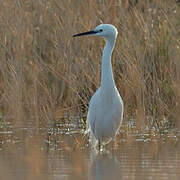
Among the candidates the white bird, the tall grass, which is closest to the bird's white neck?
the white bird

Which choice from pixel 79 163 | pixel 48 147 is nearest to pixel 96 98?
pixel 48 147

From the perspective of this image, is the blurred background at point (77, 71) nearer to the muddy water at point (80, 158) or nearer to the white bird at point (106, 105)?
the muddy water at point (80, 158)

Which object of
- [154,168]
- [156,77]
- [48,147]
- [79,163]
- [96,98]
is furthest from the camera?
[156,77]

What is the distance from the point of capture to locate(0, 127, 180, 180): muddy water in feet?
14.4

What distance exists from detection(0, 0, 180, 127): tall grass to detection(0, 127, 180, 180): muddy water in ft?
1.63

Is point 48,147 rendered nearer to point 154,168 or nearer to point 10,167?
point 10,167

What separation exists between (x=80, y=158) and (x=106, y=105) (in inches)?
36.9

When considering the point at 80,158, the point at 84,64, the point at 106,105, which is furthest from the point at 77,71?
the point at 80,158

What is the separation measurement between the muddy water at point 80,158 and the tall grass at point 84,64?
496 millimetres

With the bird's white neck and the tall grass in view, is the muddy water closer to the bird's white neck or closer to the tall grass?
the tall grass

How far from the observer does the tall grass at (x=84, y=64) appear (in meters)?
6.47

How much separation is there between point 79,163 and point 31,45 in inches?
116

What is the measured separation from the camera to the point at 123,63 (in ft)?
22.0

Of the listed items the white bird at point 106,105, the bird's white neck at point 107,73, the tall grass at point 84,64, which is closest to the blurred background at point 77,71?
the tall grass at point 84,64
